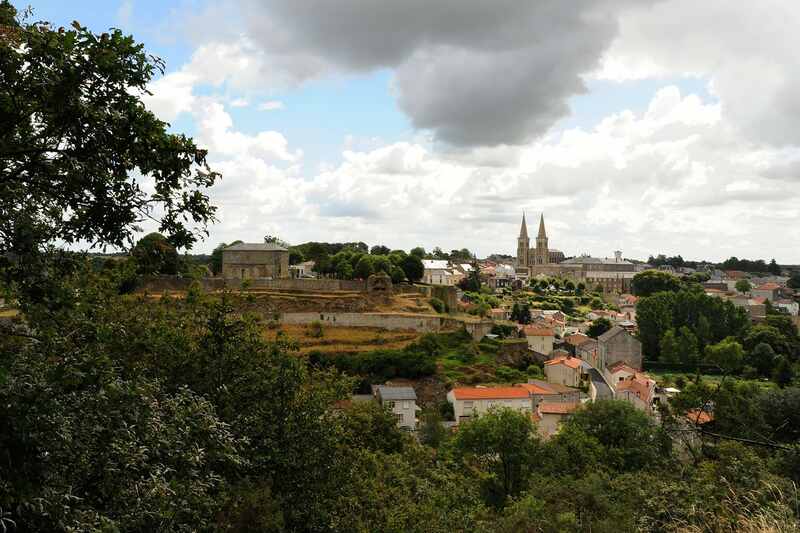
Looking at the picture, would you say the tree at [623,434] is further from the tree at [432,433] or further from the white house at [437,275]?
the white house at [437,275]

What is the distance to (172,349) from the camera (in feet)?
32.5

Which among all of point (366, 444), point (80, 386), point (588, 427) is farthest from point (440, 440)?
point (80, 386)

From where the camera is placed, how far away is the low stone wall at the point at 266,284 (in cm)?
4588

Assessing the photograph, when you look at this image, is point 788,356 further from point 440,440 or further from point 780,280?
point 780,280

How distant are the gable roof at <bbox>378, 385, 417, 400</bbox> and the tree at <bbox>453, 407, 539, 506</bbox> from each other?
401 inches

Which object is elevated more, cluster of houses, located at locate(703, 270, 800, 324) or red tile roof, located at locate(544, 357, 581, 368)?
cluster of houses, located at locate(703, 270, 800, 324)

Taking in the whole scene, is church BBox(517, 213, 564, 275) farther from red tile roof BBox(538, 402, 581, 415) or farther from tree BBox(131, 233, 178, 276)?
tree BBox(131, 233, 178, 276)

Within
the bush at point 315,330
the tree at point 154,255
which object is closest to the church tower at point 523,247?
the bush at point 315,330

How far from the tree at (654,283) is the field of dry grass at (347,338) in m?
64.6

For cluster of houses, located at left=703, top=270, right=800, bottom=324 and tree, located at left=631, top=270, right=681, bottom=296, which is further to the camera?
tree, located at left=631, top=270, right=681, bottom=296

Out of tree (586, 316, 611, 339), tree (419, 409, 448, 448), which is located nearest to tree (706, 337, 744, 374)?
tree (586, 316, 611, 339)

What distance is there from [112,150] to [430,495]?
10036 millimetres

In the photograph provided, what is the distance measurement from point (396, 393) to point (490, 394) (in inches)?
201

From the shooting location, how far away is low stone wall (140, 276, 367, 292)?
45875 millimetres
